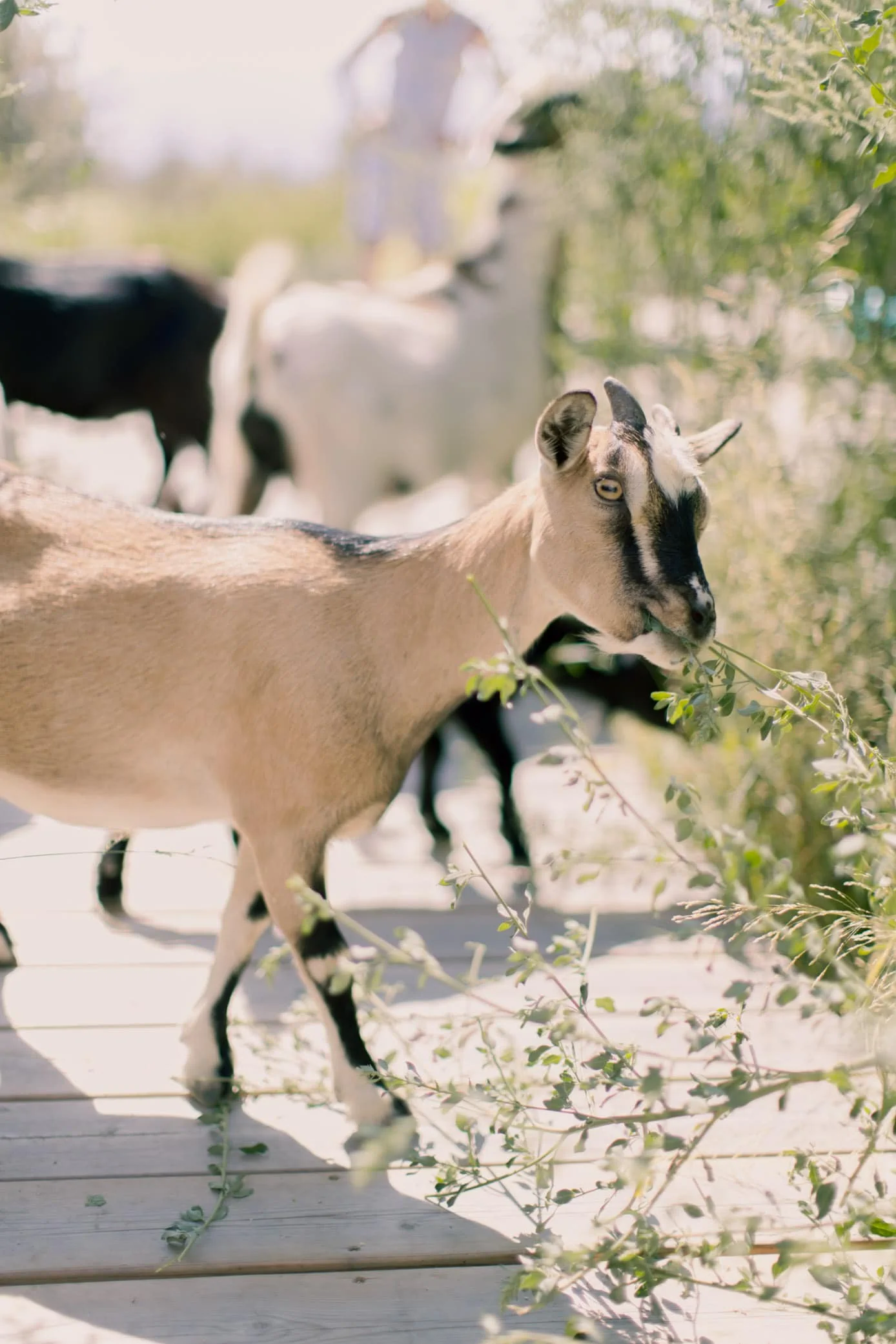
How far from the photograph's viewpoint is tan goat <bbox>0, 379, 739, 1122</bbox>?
2.29 m

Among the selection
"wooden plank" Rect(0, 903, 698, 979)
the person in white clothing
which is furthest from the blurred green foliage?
the person in white clothing

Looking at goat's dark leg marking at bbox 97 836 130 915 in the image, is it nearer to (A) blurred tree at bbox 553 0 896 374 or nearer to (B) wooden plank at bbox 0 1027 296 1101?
(B) wooden plank at bbox 0 1027 296 1101

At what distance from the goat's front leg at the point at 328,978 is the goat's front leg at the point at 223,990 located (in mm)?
162

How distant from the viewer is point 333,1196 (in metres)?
2.22

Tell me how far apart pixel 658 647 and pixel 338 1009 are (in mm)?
795

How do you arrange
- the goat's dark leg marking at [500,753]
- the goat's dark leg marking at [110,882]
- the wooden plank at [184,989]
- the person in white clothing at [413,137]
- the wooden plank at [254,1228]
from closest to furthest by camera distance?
the wooden plank at [254,1228] → the wooden plank at [184,989] → the goat's dark leg marking at [110,882] → the goat's dark leg marking at [500,753] → the person in white clothing at [413,137]

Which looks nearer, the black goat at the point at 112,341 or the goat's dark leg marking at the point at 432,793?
the goat's dark leg marking at the point at 432,793

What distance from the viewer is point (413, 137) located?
6.51m

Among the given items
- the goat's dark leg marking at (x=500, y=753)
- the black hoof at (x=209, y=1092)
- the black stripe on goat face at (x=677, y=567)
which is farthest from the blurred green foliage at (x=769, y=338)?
the black hoof at (x=209, y=1092)

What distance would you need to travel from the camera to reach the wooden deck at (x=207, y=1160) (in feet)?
6.39

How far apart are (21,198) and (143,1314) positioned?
354cm

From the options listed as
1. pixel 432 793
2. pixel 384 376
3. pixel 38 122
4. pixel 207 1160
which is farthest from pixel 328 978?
pixel 38 122

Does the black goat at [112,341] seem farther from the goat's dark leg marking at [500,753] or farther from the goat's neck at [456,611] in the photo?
the goat's neck at [456,611]

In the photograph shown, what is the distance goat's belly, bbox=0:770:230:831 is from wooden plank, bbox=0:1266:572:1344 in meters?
0.74
